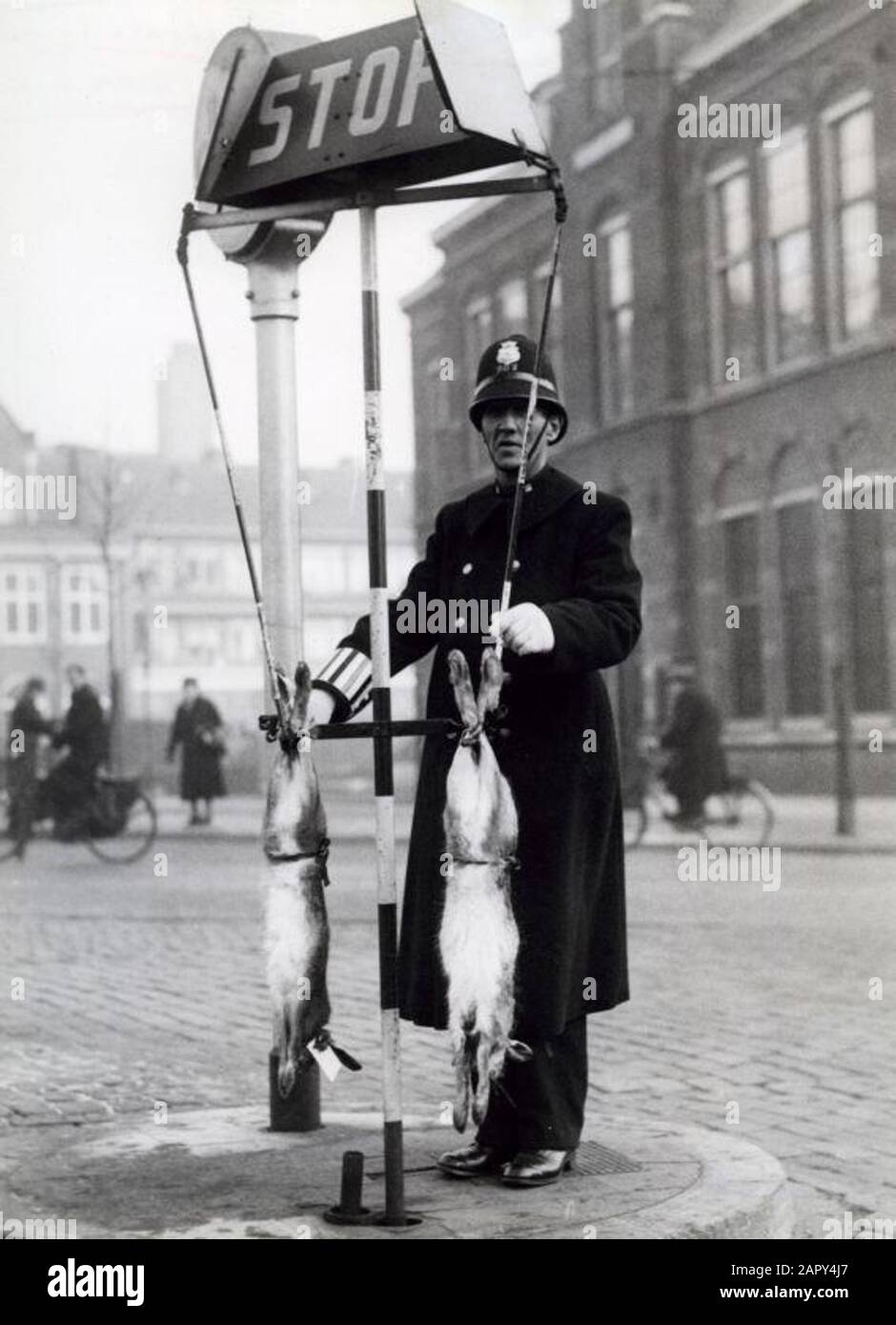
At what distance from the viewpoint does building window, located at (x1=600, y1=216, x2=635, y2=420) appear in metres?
27.0

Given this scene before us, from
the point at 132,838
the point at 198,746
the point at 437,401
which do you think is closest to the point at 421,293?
the point at 437,401

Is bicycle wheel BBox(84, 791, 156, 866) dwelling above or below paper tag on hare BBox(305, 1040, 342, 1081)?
below

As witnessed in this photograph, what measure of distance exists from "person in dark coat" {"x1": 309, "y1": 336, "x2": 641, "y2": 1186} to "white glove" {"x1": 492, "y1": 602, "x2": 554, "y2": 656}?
0.19 metres

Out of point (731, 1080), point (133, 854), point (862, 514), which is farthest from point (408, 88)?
point (862, 514)

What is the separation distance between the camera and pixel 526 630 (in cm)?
409

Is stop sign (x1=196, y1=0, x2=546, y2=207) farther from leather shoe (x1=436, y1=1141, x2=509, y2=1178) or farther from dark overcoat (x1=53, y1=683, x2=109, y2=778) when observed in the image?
dark overcoat (x1=53, y1=683, x2=109, y2=778)

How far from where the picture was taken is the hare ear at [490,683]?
4020 millimetres

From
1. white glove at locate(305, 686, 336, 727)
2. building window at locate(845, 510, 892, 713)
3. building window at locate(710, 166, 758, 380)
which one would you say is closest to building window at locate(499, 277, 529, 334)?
building window at locate(710, 166, 758, 380)

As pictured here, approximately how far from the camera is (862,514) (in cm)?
2202

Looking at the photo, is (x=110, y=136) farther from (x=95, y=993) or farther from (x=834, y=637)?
(x=834, y=637)

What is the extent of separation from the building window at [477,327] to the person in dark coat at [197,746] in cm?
1047

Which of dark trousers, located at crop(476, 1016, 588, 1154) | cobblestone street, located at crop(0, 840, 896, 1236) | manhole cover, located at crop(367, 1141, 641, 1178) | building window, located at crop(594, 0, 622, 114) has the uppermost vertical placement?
building window, located at crop(594, 0, 622, 114)

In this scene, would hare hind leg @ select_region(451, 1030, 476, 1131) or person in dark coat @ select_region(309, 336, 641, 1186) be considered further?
person in dark coat @ select_region(309, 336, 641, 1186)

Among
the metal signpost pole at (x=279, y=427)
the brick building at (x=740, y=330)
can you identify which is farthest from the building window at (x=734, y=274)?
the metal signpost pole at (x=279, y=427)
